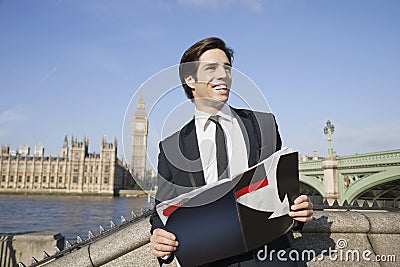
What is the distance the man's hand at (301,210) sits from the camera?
3.76 ft

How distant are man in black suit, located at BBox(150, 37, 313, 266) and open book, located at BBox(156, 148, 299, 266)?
0.06 meters

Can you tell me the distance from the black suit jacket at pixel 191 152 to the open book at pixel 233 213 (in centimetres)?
7

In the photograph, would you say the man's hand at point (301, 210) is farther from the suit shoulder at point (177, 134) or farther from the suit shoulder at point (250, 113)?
the suit shoulder at point (177, 134)

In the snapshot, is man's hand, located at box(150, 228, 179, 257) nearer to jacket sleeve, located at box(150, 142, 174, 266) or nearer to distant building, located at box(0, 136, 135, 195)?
jacket sleeve, located at box(150, 142, 174, 266)

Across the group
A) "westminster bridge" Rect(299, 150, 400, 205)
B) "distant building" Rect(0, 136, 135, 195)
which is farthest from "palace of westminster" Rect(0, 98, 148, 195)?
"westminster bridge" Rect(299, 150, 400, 205)

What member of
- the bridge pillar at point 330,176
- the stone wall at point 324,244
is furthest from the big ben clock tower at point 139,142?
the bridge pillar at point 330,176

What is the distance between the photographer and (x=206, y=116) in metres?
1.23

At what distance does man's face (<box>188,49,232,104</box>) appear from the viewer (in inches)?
46.8

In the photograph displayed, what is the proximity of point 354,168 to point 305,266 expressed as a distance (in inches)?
648

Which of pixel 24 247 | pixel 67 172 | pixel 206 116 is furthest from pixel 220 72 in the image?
pixel 67 172

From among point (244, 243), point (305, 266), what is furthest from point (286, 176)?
point (305, 266)

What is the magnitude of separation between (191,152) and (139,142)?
0.19m

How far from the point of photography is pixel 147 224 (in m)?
2.36

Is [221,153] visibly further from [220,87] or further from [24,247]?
[24,247]
